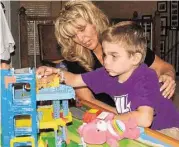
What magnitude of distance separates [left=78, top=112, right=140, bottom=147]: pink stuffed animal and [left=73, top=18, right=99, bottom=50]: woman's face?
531 mm

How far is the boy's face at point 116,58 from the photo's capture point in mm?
973

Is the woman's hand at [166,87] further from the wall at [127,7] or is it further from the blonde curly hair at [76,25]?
the wall at [127,7]

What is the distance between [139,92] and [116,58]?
0.12 meters

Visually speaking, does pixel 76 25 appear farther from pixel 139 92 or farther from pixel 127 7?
pixel 127 7

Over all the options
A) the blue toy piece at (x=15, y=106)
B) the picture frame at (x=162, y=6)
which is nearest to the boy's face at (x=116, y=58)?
the blue toy piece at (x=15, y=106)

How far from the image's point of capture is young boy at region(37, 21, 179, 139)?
914mm

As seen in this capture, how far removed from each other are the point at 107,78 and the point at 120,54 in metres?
0.18

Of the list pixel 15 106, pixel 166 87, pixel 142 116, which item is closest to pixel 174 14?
pixel 166 87

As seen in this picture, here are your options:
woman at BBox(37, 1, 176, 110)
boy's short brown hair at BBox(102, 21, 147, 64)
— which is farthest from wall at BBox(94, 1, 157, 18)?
boy's short brown hair at BBox(102, 21, 147, 64)

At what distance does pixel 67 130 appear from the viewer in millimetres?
973

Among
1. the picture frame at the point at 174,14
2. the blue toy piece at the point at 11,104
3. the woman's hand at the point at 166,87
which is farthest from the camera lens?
the picture frame at the point at 174,14

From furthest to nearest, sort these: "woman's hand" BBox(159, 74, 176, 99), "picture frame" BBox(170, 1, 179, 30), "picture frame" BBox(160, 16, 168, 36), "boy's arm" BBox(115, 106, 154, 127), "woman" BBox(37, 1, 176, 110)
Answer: "picture frame" BBox(170, 1, 179, 30), "picture frame" BBox(160, 16, 168, 36), "woman" BBox(37, 1, 176, 110), "woman's hand" BBox(159, 74, 176, 99), "boy's arm" BBox(115, 106, 154, 127)

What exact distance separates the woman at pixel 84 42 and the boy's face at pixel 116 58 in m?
A: 0.19

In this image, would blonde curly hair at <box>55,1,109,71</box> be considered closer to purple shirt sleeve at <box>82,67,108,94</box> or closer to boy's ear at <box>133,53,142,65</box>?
purple shirt sleeve at <box>82,67,108,94</box>
